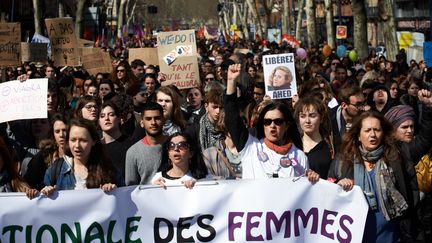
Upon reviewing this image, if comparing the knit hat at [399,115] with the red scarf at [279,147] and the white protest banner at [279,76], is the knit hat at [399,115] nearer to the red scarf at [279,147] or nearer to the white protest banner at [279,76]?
the red scarf at [279,147]

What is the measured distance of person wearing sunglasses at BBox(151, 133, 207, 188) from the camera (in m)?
6.45

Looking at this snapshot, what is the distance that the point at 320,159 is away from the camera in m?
7.00

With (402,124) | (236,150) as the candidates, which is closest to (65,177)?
(236,150)

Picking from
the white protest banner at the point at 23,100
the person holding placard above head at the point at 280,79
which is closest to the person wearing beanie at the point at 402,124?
the person holding placard above head at the point at 280,79

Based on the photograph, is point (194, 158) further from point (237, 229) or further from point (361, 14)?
point (361, 14)

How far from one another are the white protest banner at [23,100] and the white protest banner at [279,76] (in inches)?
94.4

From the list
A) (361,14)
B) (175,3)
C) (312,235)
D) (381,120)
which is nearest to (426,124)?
(381,120)

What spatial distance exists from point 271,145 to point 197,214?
0.72 metres

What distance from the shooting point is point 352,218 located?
612cm

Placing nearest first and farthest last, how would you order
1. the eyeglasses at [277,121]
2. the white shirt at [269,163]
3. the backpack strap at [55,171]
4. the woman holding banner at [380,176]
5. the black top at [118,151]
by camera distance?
1. the woman holding banner at [380,176]
2. the backpack strap at [55,171]
3. the white shirt at [269,163]
4. the eyeglasses at [277,121]
5. the black top at [118,151]

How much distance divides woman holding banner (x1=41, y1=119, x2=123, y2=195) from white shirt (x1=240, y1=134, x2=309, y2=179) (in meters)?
0.84

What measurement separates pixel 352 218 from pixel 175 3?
153 metres

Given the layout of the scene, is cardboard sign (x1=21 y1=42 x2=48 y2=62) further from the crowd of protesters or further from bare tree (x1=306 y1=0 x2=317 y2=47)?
bare tree (x1=306 y1=0 x2=317 y2=47)

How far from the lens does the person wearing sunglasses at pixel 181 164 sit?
6.45 m
